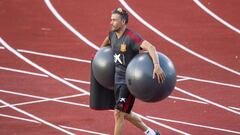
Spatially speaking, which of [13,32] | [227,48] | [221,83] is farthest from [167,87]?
[13,32]

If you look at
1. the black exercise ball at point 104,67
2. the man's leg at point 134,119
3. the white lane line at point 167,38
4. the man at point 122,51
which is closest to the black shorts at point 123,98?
the man at point 122,51

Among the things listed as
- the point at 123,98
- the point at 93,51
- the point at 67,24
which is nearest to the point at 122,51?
the point at 123,98

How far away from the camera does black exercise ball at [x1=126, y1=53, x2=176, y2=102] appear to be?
9172mm

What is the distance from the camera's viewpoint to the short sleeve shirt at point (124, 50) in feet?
31.4

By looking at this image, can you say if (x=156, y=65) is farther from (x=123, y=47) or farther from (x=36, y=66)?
(x=36, y=66)

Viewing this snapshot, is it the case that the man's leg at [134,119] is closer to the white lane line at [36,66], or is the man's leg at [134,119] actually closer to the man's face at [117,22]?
the man's face at [117,22]

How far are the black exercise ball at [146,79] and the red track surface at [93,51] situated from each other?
6.05 feet

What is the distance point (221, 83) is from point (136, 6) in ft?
12.6

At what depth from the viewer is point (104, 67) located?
31.9 ft

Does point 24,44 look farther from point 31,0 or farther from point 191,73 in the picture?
point 191,73

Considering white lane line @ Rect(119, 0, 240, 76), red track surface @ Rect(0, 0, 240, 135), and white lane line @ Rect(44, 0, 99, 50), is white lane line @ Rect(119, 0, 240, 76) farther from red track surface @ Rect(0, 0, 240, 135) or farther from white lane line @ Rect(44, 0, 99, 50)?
white lane line @ Rect(44, 0, 99, 50)

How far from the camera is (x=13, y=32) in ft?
50.4

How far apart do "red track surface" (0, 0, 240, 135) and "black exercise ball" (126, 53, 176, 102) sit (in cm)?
184

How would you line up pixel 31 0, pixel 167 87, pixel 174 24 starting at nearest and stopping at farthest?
pixel 167 87, pixel 174 24, pixel 31 0
